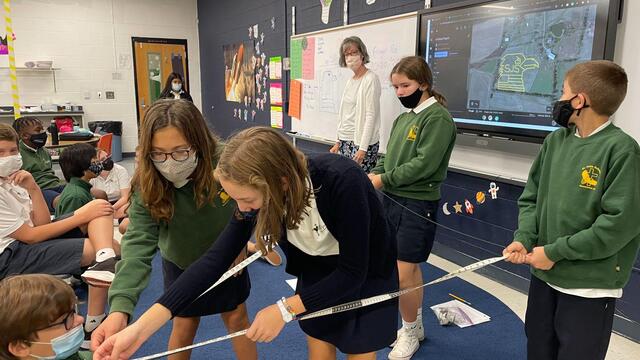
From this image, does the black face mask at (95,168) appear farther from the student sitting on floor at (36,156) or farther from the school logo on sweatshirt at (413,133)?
the school logo on sweatshirt at (413,133)

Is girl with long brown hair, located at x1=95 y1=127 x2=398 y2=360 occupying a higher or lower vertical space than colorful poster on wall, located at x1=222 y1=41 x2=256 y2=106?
lower

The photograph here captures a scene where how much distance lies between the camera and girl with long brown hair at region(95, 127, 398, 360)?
1.24 metres

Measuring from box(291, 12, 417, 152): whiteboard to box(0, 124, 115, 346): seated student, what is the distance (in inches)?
98.2

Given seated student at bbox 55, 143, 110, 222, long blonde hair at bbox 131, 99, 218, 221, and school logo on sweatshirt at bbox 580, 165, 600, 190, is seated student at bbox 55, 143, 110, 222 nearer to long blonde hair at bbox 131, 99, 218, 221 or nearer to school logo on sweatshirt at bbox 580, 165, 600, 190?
long blonde hair at bbox 131, 99, 218, 221

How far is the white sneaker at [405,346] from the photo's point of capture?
243 cm

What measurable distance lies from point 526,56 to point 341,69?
2.18 metres

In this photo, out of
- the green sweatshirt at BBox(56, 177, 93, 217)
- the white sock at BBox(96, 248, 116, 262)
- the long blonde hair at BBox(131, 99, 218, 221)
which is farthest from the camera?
the green sweatshirt at BBox(56, 177, 93, 217)

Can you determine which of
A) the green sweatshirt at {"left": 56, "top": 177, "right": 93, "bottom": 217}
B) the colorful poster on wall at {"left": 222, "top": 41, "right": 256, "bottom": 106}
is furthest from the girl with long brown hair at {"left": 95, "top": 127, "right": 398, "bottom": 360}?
the colorful poster on wall at {"left": 222, "top": 41, "right": 256, "bottom": 106}

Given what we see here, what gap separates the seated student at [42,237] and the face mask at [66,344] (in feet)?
2.49

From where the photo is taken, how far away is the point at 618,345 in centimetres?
260

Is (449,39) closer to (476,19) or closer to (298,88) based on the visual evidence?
(476,19)

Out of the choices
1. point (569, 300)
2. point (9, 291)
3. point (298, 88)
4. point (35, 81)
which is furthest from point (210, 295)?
point (35, 81)

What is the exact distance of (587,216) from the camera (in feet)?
5.19

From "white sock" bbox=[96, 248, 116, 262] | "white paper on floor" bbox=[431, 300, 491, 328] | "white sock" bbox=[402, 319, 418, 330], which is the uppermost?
"white sock" bbox=[96, 248, 116, 262]
